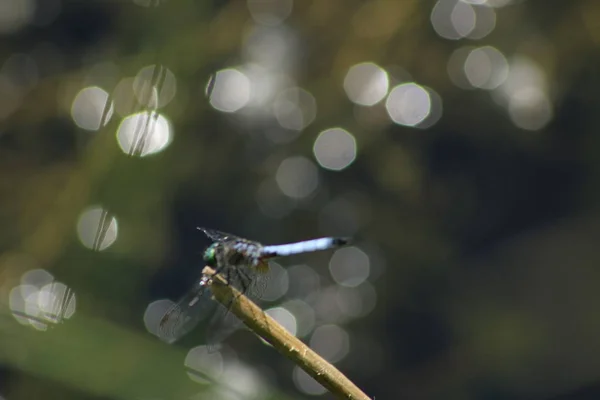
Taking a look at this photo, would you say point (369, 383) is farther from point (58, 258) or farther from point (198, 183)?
point (58, 258)

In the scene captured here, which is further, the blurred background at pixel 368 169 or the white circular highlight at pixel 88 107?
the white circular highlight at pixel 88 107

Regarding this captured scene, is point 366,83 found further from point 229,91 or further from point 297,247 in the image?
point 297,247

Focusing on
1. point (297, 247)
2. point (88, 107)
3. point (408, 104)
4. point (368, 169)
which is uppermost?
point (408, 104)

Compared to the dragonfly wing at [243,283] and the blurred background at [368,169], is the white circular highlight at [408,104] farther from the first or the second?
the dragonfly wing at [243,283]

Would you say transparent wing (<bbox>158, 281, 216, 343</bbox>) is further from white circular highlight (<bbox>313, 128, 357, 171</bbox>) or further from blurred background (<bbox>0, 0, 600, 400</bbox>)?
white circular highlight (<bbox>313, 128, 357, 171</bbox>)

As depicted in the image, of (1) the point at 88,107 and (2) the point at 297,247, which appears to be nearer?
(2) the point at 297,247

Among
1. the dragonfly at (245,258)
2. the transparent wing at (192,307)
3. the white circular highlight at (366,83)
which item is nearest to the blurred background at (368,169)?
the white circular highlight at (366,83)

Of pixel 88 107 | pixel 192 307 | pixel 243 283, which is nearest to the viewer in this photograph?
pixel 243 283

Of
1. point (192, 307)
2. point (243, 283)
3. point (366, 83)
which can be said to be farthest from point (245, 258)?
point (366, 83)
